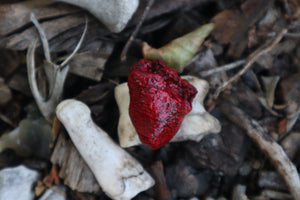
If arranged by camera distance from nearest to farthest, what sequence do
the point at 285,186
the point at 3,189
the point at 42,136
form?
the point at 3,189 → the point at 285,186 → the point at 42,136

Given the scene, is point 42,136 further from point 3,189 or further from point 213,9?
point 213,9

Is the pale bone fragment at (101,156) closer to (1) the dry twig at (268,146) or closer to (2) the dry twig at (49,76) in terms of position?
(2) the dry twig at (49,76)

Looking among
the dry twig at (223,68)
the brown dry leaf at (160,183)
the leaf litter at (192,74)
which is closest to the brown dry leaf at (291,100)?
the leaf litter at (192,74)

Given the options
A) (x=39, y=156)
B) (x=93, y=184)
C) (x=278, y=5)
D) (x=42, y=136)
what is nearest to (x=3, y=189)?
(x=39, y=156)

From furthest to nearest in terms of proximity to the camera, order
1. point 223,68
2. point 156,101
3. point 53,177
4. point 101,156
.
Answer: point 223,68
point 53,177
point 101,156
point 156,101

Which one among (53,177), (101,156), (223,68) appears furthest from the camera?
(223,68)

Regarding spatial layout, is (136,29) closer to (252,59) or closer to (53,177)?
(252,59)

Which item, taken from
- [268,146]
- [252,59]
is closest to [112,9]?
[252,59]
